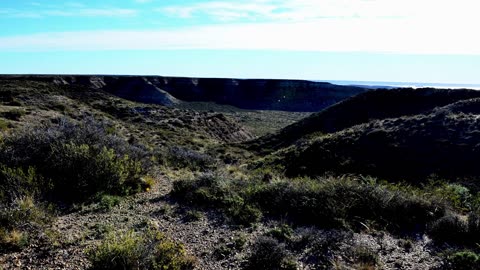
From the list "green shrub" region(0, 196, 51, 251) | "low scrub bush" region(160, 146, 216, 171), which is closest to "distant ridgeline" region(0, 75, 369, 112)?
"low scrub bush" region(160, 146, 216, 171)

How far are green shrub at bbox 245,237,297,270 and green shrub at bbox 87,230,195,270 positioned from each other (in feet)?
3.43

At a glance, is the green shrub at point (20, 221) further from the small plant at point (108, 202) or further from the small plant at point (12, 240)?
the small plant at point (108, 202)

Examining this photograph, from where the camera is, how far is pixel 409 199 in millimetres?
8477

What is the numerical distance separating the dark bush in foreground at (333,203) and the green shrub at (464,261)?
1.68 meters

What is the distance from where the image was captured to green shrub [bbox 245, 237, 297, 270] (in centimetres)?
611

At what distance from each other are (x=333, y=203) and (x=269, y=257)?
2675 mm

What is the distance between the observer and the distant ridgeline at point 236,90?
277 feet

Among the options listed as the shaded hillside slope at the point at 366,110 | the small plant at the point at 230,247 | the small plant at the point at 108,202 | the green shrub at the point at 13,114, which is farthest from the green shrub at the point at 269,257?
the shaded hillside slope at the point at 366,110

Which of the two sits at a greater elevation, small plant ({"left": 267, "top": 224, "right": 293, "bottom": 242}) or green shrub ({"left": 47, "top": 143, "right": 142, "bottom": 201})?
green shrub ({"left": 47, "top": 143, "right": 142, "bottom": 201})

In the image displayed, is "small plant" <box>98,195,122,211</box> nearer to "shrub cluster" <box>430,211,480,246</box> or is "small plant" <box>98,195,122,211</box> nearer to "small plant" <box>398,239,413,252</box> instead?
"small plant" <box>398,239,413,252</box>

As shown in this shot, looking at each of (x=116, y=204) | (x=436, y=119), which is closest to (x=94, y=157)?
(x=116, y=204)

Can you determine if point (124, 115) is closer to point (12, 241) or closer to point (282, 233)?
point (12, 241)

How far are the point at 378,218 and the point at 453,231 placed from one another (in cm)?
144

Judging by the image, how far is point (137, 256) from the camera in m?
5.69
